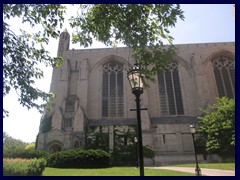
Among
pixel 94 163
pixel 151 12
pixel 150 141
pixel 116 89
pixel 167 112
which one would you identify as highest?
pixel 116 89

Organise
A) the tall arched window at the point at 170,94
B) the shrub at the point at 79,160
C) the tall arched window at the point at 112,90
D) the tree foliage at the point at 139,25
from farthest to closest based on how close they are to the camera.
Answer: the tall arched window at the point at 112,90 → the tall arched window at the point at 170,94 → the shrub at the point at 79,160 → the tree foliage at the point at 139,25

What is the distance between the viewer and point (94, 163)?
58.1ft

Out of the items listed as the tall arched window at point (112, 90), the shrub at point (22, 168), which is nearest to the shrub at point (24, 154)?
the shrub at point (22, 168)

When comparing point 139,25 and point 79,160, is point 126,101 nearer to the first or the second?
point 79,160

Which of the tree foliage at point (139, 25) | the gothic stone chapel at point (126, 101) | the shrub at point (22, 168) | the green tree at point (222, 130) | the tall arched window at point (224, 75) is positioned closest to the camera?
the tree foliage at point (139, 25)

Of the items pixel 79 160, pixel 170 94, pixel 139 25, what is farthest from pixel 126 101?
pixel 139 25

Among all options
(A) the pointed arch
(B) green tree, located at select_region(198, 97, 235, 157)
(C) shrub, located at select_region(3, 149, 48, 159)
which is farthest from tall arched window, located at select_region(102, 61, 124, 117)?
(A) the pointed arch

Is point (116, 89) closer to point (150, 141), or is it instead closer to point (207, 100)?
point (150, 141)

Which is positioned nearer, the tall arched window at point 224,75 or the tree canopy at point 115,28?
the tree canopy at point 115,28

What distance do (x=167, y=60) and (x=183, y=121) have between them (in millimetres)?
25731

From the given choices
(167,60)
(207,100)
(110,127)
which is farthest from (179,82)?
(167,60)

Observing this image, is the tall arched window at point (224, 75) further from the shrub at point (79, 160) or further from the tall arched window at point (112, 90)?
the shrub at point (79, 160)

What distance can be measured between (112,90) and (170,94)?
30.7 feet

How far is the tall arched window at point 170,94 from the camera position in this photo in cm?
3153
